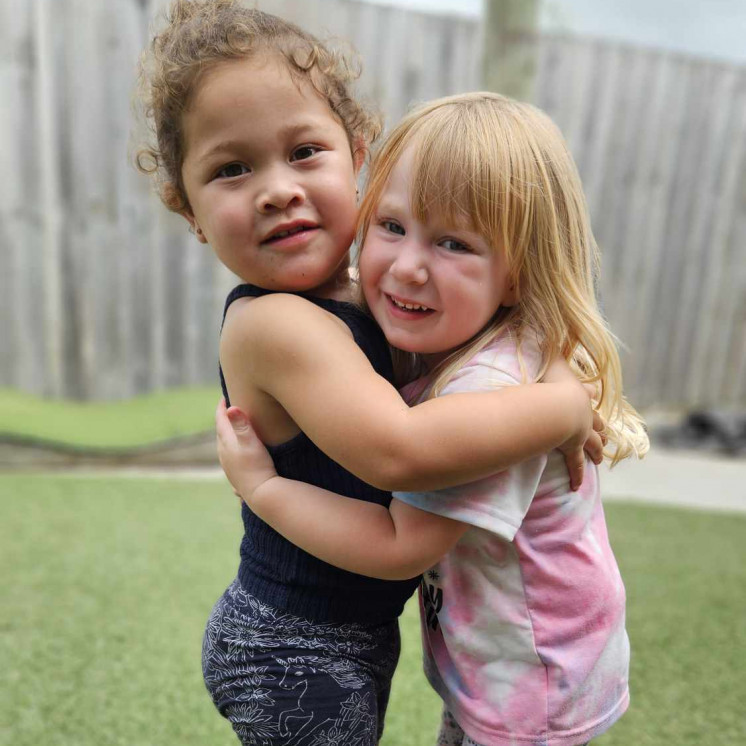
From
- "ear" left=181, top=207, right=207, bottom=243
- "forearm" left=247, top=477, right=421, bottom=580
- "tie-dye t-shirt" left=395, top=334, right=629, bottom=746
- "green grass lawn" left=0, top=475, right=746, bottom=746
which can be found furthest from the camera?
"green grass lawn" left=0, top=475, right=746, bottom=746

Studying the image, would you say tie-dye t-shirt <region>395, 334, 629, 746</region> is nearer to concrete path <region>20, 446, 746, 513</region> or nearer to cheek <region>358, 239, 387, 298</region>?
cheek <region>358, 239, 387, 298</region>

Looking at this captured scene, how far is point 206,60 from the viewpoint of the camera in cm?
131

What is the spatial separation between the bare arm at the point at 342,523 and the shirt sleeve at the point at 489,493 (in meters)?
0.03

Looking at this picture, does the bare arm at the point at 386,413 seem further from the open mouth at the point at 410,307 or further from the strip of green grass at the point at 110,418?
the strip of green grass at the point at 110,418

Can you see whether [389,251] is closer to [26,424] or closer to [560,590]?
[560,590]

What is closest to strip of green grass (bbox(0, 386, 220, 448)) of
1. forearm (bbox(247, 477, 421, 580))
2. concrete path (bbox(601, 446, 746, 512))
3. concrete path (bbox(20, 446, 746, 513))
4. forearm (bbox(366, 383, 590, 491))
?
concrete path (bbox(20, 446, 746, 513))

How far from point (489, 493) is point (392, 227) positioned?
0.46 metres

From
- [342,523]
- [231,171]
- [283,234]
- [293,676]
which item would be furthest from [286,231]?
[293,676]

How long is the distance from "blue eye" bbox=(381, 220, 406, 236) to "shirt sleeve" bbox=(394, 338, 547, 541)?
0.25 meters

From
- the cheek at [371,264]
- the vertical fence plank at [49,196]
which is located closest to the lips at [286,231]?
the cheek at [371,264]

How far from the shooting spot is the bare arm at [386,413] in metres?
1.16

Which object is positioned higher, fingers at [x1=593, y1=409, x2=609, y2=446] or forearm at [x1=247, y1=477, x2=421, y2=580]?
fingers at [x1=593, y1=409, x2=609, y2=446]

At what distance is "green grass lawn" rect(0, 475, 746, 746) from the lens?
229 centimetres

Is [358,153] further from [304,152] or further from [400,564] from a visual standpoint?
[400,564]
